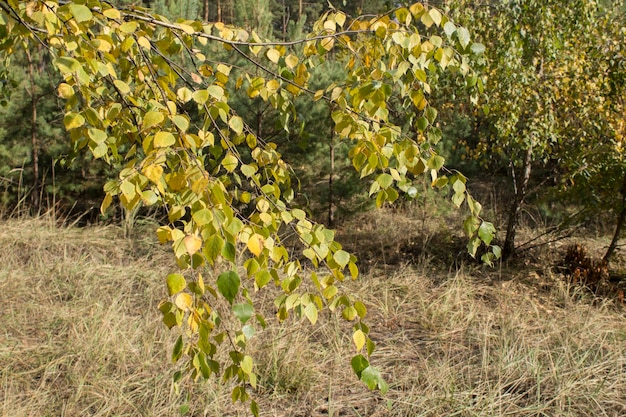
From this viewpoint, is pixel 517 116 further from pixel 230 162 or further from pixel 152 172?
pixel 152 172

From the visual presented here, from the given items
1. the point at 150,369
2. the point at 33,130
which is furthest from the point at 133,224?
the point at 150,369

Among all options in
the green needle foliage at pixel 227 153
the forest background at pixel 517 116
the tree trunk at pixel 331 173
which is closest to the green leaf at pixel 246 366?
the green needle foliage at pixel 227 153

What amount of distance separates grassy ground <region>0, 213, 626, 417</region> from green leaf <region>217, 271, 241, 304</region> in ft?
4.67

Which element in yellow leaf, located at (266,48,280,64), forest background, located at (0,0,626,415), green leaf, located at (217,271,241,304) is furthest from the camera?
forest background, located at (0,0,626,415)

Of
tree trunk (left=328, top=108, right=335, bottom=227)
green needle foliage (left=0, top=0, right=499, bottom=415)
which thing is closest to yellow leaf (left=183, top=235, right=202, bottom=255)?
green needle foliage (left=0, top=0, right=499, bottom=415)

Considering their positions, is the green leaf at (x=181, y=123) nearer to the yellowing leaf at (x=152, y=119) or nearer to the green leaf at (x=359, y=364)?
the yellowing leaf at (x=152, y=119)

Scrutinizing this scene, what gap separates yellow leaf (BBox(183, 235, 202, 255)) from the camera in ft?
2.87

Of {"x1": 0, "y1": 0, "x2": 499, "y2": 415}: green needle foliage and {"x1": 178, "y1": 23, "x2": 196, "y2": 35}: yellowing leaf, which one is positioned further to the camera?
{"x1": 178, "y1": 23, "x2": 196, "y2": 35}: yellowing leaf

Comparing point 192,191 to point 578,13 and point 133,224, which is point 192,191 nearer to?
A: point 578,13

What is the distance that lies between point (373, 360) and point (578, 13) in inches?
133

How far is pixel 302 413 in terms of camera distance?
2.56m

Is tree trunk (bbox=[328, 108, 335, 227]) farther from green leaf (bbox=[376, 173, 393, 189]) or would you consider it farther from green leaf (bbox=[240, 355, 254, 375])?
green leaf (bbox=[240, 355, 254, 375])

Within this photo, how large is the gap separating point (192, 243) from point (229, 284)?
94mm

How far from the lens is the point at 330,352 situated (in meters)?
3.06
